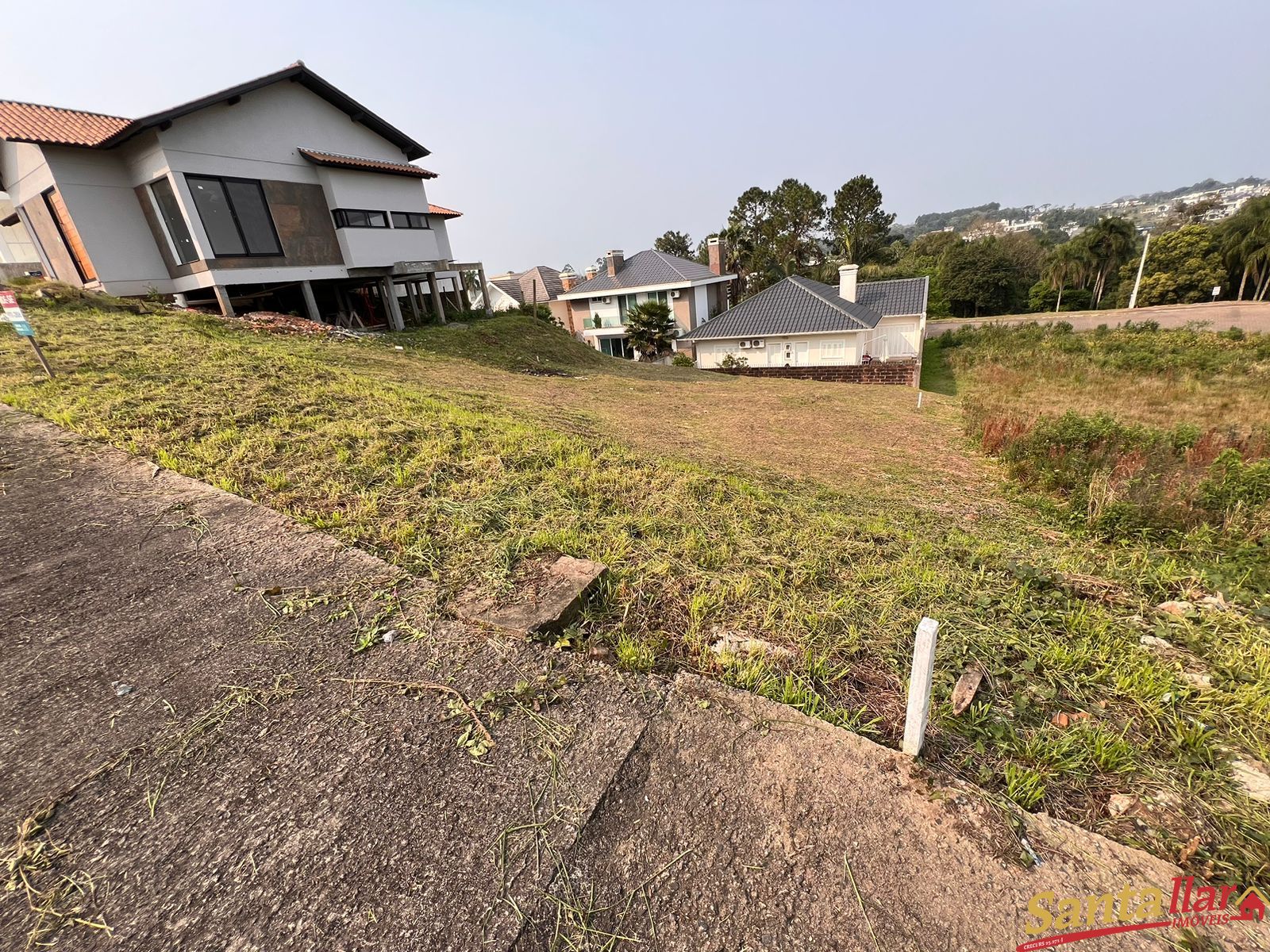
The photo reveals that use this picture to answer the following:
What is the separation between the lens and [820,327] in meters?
22.8

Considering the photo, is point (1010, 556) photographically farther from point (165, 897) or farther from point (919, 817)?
point (165, 897)

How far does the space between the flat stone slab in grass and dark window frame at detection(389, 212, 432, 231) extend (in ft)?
57.3

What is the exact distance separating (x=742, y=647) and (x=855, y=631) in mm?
646

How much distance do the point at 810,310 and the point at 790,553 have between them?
77.4ft

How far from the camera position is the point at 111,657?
2.33 m

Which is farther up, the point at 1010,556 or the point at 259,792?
the point at 259,792

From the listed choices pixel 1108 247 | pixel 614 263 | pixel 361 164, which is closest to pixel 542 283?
pixel 614 263

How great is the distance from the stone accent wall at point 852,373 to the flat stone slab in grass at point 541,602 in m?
20.5

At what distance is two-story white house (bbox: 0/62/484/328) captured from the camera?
37.8 ft

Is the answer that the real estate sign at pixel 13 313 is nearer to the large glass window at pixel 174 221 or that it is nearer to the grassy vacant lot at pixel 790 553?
the grassy vacant lot at pixel 790 553

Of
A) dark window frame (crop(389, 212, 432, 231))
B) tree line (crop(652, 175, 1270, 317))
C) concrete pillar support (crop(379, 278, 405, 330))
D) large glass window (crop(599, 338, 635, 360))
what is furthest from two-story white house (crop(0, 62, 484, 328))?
tree line (crop(652, 175, 1270, 317))

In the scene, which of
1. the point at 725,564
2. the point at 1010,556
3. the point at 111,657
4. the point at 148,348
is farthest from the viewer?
the point at 148,348

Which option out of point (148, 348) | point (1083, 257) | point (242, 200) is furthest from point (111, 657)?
point (1083, 257)

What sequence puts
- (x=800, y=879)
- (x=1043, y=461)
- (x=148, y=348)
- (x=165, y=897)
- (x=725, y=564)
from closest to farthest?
(x=165, y=897), (x=800, y=879), (x=725, y=564), (x=1043, y=461), (x=148, y=348)
